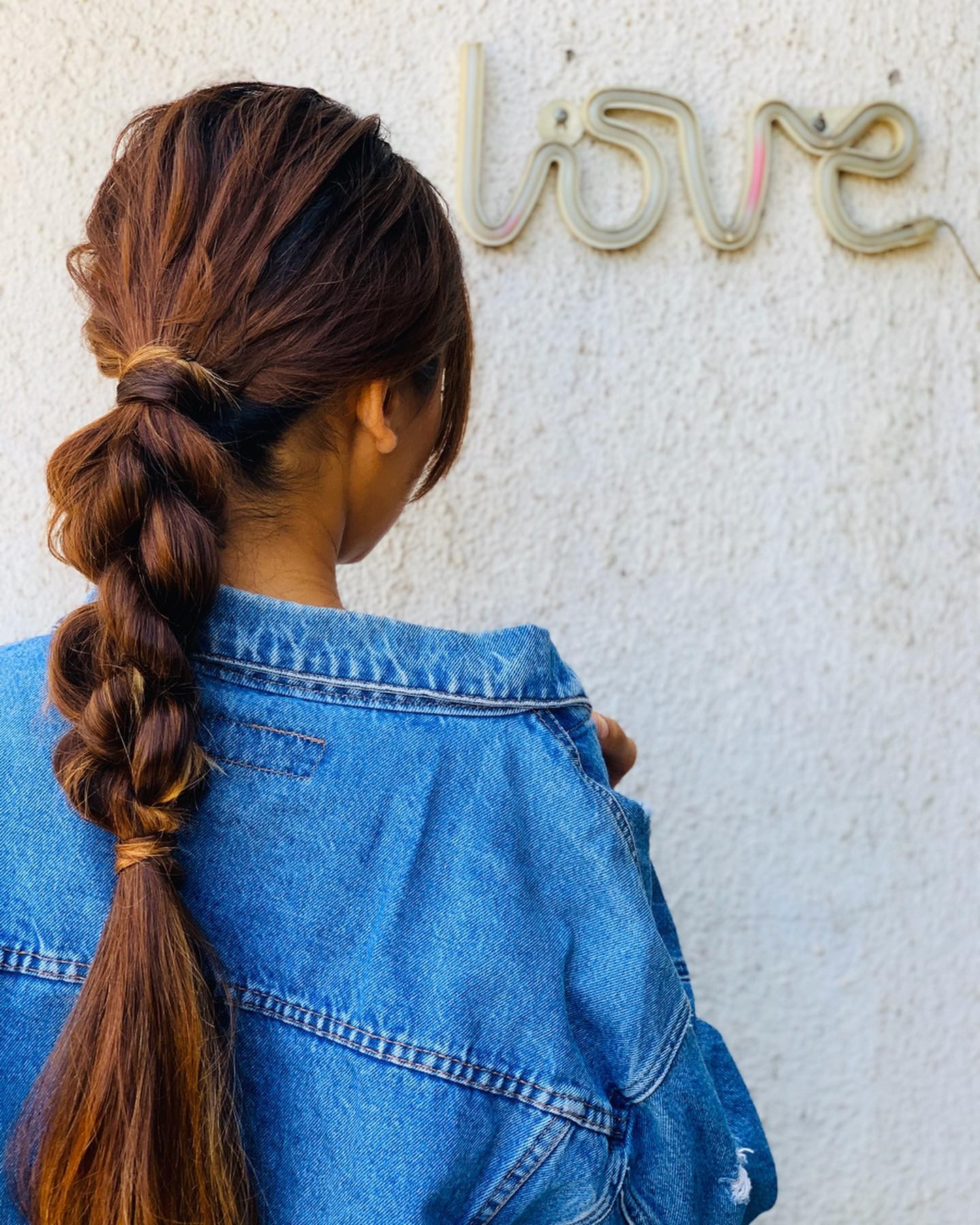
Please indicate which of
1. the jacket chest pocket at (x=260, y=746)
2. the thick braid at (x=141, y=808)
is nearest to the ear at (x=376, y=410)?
the thick braid at (x=141, y=808)

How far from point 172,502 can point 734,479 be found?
91cm

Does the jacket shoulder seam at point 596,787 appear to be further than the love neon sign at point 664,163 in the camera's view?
No

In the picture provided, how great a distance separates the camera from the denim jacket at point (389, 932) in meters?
0.71

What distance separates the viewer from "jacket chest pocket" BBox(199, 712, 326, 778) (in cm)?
73

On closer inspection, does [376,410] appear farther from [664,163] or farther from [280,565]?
[664,163]

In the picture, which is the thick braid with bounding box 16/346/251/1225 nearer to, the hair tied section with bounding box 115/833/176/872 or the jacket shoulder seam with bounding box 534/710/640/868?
the hair tied section with bounding box 115/833/176/872

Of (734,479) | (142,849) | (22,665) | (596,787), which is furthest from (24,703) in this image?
(734,479)

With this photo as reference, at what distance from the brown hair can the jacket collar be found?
4cm

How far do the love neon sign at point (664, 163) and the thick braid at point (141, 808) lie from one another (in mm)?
773

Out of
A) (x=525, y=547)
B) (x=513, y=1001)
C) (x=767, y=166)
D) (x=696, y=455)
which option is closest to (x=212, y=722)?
(x=513, y=1001)

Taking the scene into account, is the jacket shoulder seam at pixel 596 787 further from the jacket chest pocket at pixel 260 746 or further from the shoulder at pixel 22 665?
the shoulder at pixel 22 665

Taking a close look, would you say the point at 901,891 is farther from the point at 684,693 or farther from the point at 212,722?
the point at 212,722

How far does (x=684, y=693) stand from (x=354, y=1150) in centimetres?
85

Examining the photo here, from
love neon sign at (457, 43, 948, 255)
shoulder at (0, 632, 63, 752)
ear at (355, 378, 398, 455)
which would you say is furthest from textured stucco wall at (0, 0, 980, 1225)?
shoulder at (0, 632, 63, 752)
